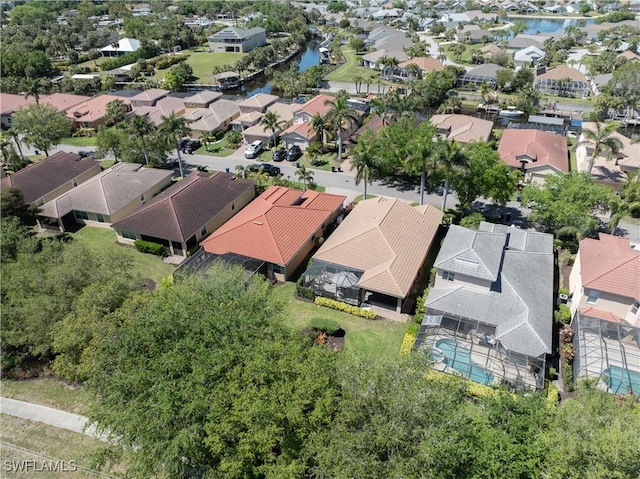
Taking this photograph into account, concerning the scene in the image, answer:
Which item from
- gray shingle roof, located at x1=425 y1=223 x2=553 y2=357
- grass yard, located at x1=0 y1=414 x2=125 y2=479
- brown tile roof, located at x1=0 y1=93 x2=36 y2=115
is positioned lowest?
grass yard, located at x1=0 y1=414 x2=125 y2=479

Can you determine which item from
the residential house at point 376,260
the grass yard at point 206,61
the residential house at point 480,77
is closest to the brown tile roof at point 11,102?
the grass yard at point 206,61

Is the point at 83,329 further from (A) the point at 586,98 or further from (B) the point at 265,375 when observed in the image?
(A) the point at 586,98

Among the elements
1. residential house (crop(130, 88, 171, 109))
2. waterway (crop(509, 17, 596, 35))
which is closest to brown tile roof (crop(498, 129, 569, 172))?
residential house (crop(130, 88, 171, 109))

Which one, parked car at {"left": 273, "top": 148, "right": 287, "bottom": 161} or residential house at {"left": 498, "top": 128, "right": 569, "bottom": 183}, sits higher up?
residential house at {"left": 498, "top": 128, "right": 569, "bottom": 183}

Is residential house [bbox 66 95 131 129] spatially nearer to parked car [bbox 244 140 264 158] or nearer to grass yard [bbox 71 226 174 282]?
parked car [bbox 244 140 264 158]

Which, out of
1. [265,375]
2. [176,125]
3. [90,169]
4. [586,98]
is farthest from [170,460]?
[586,98]

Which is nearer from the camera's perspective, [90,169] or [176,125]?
[176,125]
